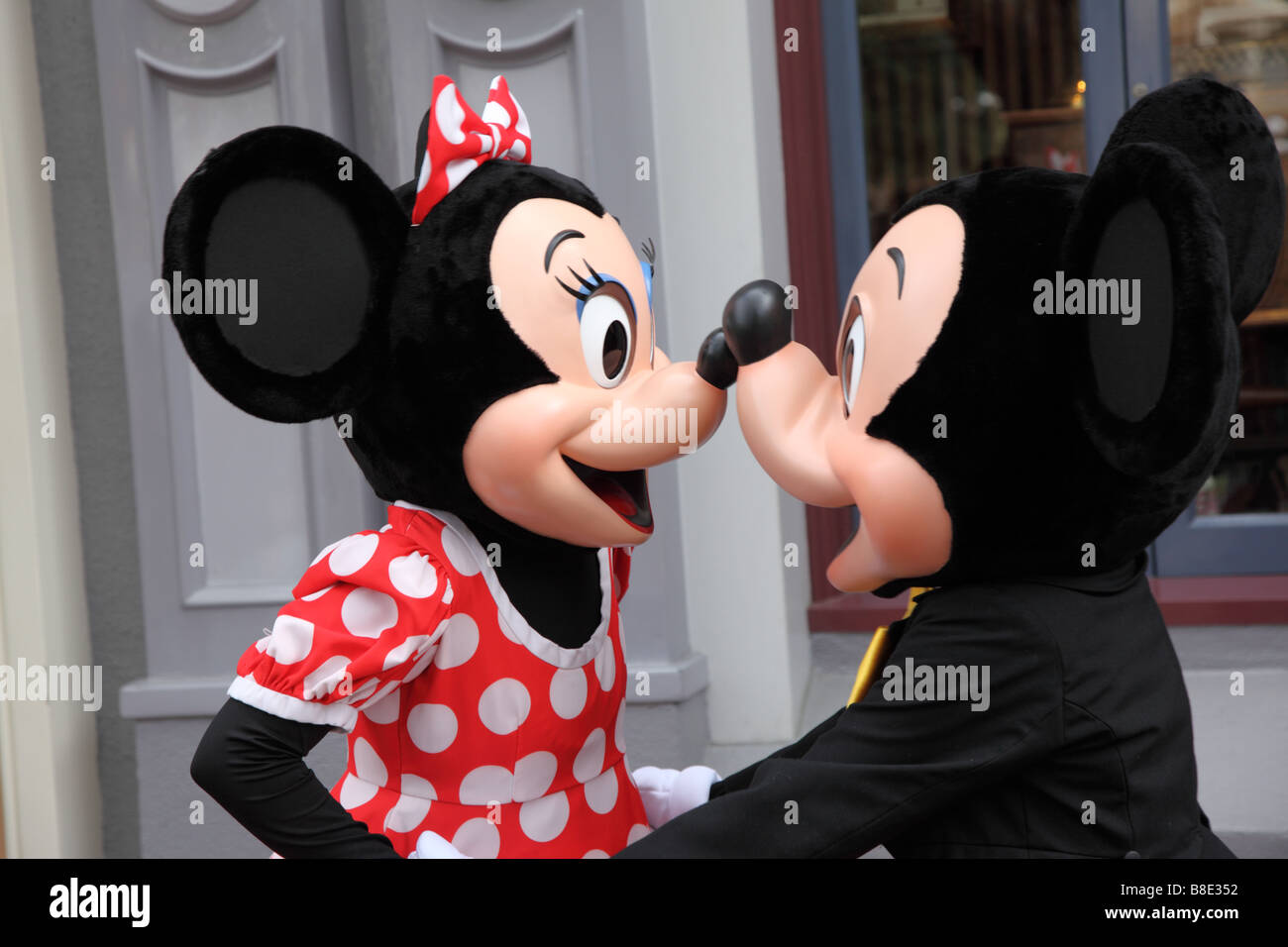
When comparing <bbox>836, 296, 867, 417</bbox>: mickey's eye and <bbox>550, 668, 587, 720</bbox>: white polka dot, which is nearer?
<bbox>836, 296, 867, 417</bbox>: mickey's eye

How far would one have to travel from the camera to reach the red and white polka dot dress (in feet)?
4.94

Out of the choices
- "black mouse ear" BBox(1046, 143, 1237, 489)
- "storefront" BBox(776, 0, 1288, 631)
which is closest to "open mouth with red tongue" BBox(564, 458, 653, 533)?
"black mouse ear" BBox(1046, 143, 1237, 489)

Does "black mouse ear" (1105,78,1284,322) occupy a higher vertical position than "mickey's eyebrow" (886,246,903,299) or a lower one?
higher

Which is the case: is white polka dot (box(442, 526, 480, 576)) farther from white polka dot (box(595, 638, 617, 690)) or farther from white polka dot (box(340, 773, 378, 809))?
white polka dot (box(340, 773, 378, 809))

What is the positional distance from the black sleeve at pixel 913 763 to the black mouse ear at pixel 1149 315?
0.25 metres

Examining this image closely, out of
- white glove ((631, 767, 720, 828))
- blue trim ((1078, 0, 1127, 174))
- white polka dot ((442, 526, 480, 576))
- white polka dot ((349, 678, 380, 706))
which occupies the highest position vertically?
blue trim ((1078, 0, 1127, 174))

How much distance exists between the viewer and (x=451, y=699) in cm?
160

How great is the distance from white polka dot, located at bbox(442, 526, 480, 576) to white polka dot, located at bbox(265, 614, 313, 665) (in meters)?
0.21

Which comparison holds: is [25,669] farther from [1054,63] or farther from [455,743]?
[1054,63]

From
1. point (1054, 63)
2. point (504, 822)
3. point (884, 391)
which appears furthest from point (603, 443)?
point (1054, 63)

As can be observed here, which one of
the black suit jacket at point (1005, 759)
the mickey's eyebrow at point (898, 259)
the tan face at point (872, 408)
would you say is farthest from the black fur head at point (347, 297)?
the black suit jacket at point (1005, 759)

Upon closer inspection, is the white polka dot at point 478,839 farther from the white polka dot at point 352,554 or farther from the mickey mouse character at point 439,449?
the white polka dot at point 352,554

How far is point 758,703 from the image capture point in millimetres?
2818
